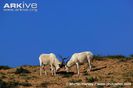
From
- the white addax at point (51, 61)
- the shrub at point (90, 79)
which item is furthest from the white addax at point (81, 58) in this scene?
the shrub at point (90, 79)

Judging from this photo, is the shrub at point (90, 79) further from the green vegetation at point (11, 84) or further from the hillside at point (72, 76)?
the green vegetation at point (11, 84)

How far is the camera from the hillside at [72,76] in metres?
39.9

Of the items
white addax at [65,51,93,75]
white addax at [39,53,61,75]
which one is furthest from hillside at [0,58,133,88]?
white addax at [65,51,93,75]

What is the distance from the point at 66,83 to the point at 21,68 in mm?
8229

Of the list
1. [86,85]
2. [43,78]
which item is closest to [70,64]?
[43,78]

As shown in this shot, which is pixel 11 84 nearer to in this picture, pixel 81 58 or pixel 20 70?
pixel 20 70

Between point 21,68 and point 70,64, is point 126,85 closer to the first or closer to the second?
point 70,64

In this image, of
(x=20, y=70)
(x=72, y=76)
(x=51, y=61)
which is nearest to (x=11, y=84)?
(x=72, y=76)

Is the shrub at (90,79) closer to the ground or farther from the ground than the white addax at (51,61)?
closer to the ground

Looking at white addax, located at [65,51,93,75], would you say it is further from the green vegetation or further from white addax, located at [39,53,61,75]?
the green vegetation

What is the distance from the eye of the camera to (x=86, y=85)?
39.2 metres

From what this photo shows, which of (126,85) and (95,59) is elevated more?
(95,59)

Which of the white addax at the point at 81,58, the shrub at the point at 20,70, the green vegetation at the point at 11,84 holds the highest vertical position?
the white addax at the point at 81,58

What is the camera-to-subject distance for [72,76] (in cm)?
4288
